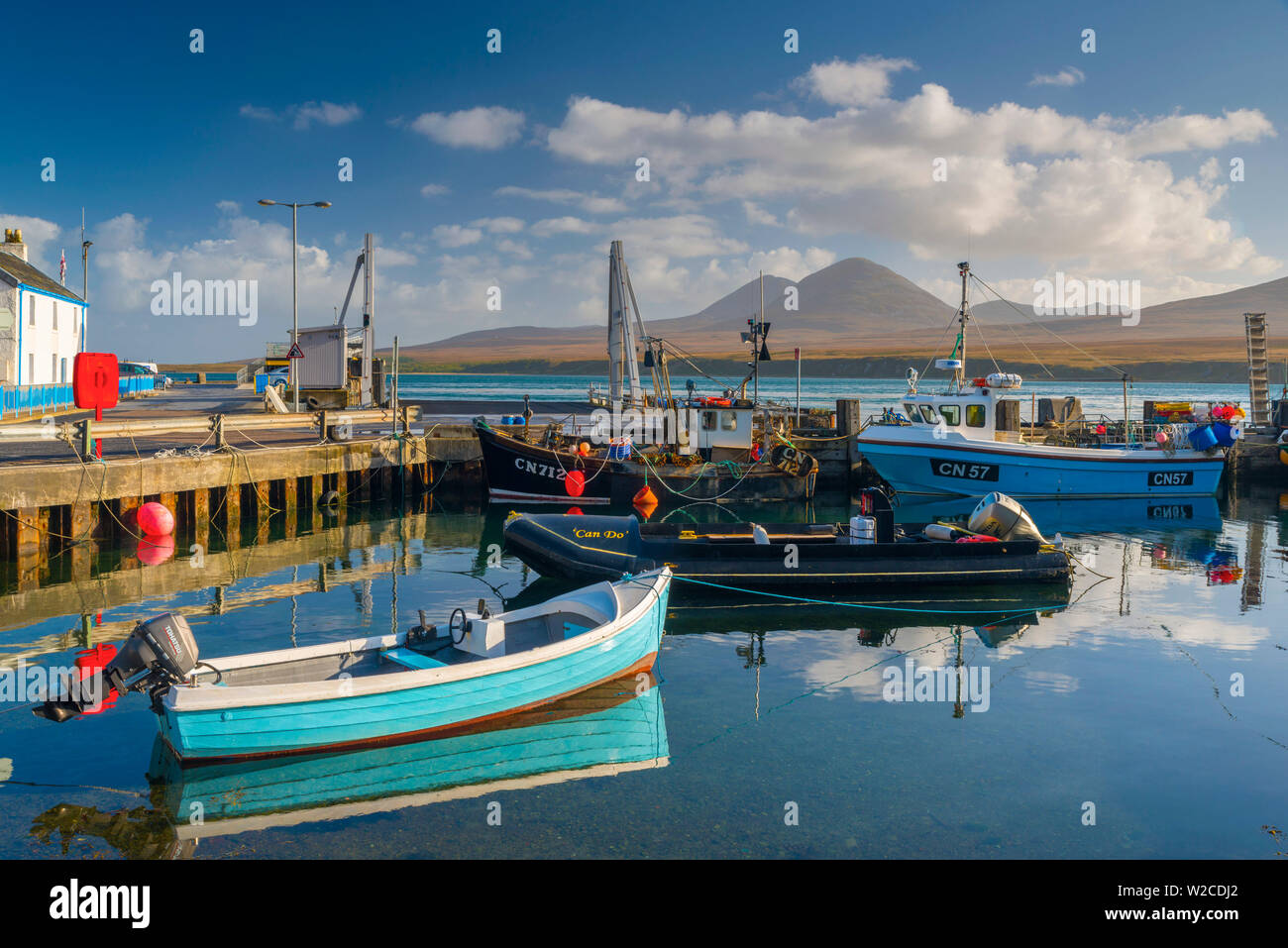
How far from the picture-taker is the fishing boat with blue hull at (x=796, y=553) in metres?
16.8

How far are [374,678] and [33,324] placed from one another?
30.8 m

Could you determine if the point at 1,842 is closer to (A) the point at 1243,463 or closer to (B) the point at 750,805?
(B) the point at 750,805

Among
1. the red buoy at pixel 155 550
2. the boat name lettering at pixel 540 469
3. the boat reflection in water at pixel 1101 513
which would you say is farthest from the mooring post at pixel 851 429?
the red buoy at pixel 155 550

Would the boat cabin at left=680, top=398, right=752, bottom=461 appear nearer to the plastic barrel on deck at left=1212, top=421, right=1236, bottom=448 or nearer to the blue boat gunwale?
the blue boat gunwale

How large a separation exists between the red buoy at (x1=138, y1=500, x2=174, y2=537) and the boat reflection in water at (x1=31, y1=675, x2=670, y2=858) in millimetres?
13028

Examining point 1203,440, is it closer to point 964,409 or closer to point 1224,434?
point 1224,434

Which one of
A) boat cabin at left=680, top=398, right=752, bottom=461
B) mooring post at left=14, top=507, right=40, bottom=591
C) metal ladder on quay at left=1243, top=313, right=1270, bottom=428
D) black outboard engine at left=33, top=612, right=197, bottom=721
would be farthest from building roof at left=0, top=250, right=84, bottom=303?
metal ladder on quay at left=1243, top=313, right=1270, bottom=428

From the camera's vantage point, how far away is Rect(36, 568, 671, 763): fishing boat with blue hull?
28.8 feet

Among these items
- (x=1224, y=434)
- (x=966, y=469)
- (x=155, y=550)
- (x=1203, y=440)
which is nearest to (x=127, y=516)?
(x=155, y=550)

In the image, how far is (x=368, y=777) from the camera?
9.00 metres
